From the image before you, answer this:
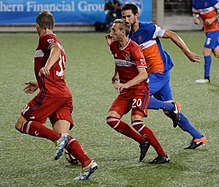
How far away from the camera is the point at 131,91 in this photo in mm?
6387

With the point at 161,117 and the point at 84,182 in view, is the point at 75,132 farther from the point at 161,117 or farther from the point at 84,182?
the point at 84,182

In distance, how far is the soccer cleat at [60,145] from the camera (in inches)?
224

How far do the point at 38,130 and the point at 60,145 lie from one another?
330 mm

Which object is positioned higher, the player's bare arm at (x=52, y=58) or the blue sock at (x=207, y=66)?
the player's bare arm at (x=52, y=58)

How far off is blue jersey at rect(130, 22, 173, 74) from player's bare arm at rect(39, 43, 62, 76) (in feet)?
4.50

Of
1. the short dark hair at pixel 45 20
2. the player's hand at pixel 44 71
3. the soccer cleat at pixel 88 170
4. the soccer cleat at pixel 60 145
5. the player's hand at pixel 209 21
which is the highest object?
the short dark hair at pixel 45 20

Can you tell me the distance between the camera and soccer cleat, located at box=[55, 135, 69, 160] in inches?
224

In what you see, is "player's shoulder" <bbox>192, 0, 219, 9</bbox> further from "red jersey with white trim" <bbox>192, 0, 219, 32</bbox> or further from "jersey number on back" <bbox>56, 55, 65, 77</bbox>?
"jersey number on back" <bbox>56, 55, 65, 77</bbox>

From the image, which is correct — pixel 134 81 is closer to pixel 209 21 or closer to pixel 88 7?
pixel 209 21

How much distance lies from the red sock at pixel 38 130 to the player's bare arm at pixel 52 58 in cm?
47

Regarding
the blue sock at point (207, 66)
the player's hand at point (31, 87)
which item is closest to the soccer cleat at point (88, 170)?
the player's hand at point (31, 87)

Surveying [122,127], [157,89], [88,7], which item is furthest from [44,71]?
[88,7]

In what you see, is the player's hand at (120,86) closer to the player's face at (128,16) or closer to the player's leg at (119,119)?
the player's leg at (119,119)

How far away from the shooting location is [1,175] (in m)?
6.10
